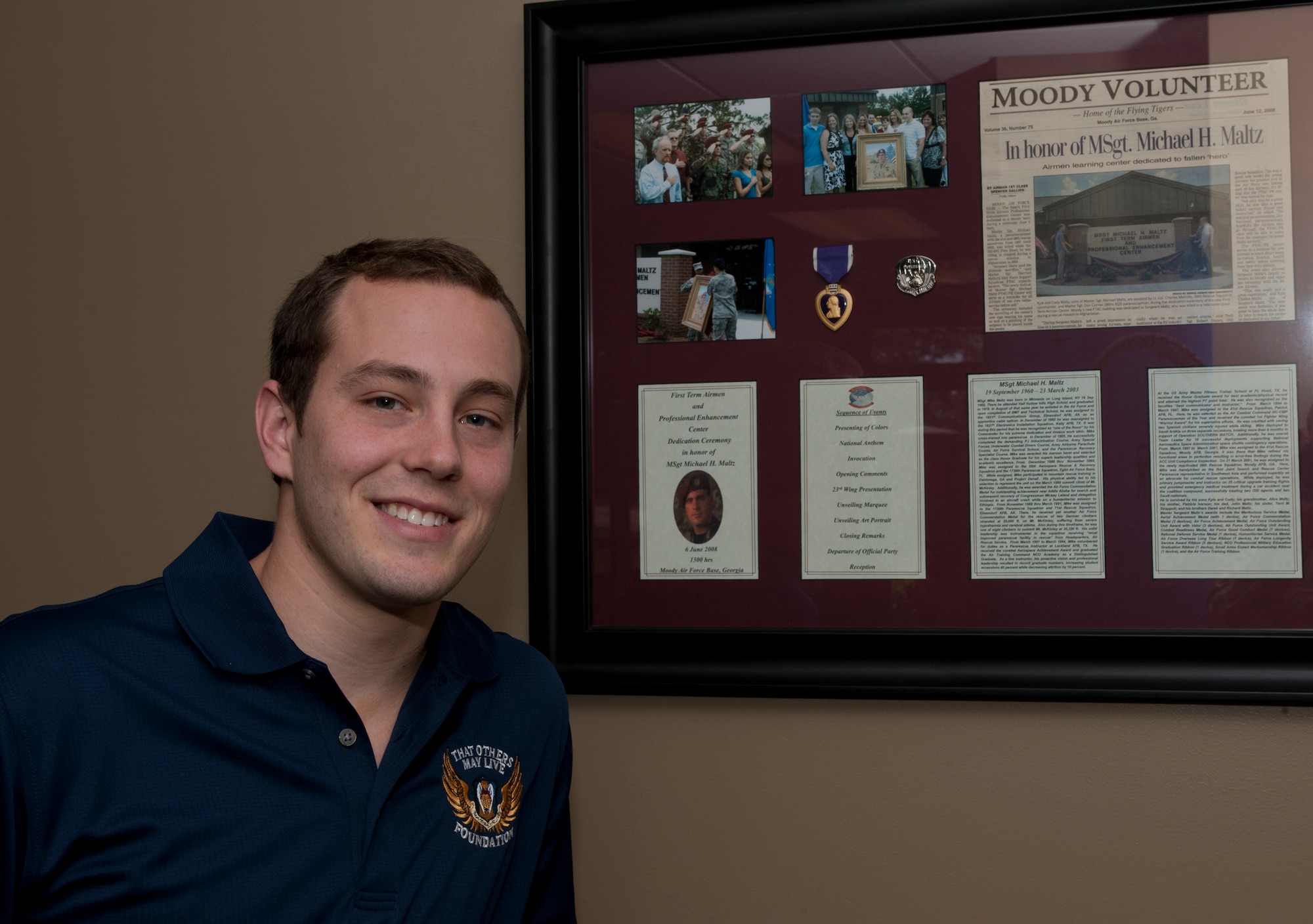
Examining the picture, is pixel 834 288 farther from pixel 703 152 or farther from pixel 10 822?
pixel 10 822

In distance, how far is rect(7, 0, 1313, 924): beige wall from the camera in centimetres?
123

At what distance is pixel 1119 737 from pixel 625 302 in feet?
2.81

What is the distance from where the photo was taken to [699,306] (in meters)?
1.33

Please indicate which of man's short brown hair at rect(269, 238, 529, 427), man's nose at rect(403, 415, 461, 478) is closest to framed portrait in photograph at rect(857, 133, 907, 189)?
man's short brown hair at rect(269, 238, 529, 427)

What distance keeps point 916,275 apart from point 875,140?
0.62ft

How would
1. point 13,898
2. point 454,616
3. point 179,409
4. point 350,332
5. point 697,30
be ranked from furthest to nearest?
point 179,409 → point 697,30 → point 454,616 → point 350,332 → point 13,898

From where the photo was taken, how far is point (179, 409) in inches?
56.9

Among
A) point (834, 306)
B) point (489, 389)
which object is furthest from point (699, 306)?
point (489, 389)

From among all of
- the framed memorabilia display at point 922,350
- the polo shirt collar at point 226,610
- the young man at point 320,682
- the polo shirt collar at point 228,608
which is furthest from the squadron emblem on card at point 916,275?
the polo shirt collar at point 226,610

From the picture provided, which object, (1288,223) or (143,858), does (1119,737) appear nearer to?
(1288,223)

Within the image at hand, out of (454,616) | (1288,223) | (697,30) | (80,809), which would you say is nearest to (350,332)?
(454,616)

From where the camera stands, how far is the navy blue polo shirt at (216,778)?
34.7 inches

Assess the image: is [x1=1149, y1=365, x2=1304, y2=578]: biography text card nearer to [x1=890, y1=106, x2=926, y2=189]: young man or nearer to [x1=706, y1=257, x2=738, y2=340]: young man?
[x1=890, y1=106, x2=926, y2=189]: young man

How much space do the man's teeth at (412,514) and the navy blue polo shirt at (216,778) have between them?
164 mm
